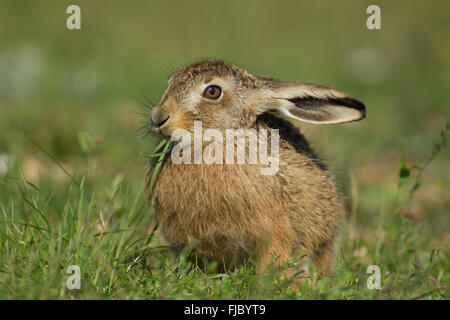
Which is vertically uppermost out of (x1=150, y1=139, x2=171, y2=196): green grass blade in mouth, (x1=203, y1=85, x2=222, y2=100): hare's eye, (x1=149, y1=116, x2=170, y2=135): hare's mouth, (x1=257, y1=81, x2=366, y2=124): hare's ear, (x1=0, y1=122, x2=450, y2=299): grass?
(x1=203, y1=85, x2=222, y2=100): hare's eye

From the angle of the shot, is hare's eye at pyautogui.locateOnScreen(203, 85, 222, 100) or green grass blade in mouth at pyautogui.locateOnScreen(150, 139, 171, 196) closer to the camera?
green grass blade in mouth at pyautogui.locateOnScreen(150, 139, 171, 196)

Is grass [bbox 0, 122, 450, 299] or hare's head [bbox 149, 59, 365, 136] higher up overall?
hare's head [bbox 149, 59, 365, 136]

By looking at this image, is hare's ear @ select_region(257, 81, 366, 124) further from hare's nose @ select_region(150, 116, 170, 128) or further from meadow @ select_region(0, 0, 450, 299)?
hare's nose @ select_region(150, 116, 170, 128)

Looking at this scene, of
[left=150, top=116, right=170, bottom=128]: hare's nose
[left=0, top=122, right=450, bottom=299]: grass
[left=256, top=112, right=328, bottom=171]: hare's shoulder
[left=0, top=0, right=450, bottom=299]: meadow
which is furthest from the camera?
[left=256, top=112, right=328, bottom=171]: hare's shoulder

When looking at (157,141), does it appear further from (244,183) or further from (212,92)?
(244,183)

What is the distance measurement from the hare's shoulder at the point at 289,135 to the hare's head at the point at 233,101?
0.13m

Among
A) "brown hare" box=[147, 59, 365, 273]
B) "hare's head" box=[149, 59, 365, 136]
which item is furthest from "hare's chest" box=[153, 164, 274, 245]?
"hare's head" box=[149, 59, 365, 136]

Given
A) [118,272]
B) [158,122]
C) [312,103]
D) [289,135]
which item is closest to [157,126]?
[158,122]

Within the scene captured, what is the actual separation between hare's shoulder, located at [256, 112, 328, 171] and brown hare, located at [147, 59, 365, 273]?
0.04ft

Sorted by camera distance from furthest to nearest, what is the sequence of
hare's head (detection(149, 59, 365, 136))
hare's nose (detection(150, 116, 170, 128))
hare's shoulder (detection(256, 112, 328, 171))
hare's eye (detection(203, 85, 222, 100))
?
hare's shoulder (detection(256, 112, 328, 171))
hare's eye (detection(203, 85, 222, 100))
hare's head (detection(149, 59, 365, 136))
hare's nose (detection(150, 116, 170, 128))

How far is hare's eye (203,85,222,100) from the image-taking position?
4426 mm

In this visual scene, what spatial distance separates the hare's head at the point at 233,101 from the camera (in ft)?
14.0

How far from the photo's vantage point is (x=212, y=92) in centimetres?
445

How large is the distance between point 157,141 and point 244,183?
1.10 meters
